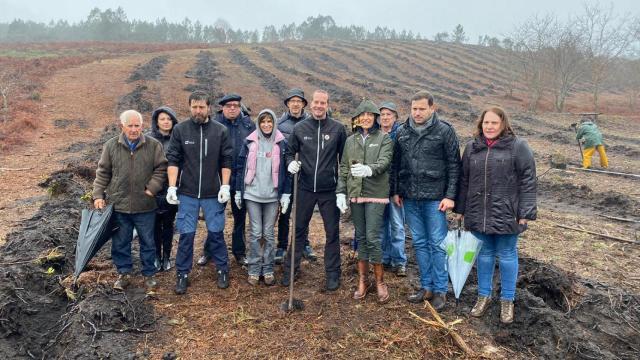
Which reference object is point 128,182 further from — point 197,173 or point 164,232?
point 164,232

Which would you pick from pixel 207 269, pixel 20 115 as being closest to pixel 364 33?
pixel 20 115

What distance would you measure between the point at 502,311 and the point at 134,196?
3.88 metres

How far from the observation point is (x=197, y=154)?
Answer: 4438 mm

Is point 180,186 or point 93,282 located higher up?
point 180,186

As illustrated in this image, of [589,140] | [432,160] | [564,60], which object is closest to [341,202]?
[432,160]

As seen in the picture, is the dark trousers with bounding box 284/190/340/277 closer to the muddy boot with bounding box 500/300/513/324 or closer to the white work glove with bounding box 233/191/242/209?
the white work glove with bounding box 233/191/242/209

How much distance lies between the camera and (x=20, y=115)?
47.5ft

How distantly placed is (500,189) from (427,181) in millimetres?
661

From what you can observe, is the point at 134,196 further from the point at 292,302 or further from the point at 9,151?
the point at 9,151

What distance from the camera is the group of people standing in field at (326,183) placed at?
391 cm

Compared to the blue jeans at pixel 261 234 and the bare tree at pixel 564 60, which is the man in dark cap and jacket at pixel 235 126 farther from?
the bare tree at pixel 564 60

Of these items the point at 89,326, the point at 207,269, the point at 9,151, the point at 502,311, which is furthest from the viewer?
the point at 9,151

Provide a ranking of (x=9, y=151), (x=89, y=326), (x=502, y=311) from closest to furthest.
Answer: (x=89, y=326), (x=502, y=311), (x=9, y=151)

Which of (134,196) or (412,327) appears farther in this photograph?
(134,196)
